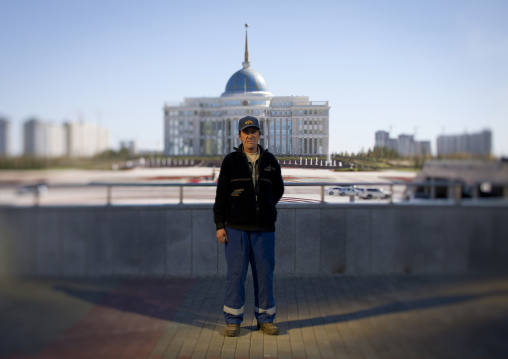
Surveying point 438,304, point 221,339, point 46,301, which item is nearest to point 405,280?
point 438,304

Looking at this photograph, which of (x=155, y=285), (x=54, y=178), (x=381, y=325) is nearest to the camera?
(x=54, y=178)

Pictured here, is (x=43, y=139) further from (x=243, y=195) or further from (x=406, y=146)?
(x=406, y=146)

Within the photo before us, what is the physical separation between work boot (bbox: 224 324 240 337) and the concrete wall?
0.93m

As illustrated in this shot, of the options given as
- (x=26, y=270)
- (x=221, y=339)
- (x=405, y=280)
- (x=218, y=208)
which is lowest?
(x=221, y=339)

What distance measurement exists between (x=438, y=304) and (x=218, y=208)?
145 centimetres

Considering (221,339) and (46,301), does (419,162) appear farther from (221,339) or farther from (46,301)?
(46,301)

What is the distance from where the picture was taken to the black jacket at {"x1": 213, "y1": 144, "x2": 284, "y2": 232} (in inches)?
117

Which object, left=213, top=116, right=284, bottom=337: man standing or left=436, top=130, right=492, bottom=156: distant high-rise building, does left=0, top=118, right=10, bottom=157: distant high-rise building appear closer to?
left=213, top=116, right=284, bottom=337: man standing

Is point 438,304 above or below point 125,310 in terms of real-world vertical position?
above

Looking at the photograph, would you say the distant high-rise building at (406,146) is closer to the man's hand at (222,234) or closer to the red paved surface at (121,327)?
the man's hand at (222,234)

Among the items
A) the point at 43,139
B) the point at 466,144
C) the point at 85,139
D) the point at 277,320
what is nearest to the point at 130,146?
the point at 85,139

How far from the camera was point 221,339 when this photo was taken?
9.48ft

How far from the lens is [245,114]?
349 centimetres

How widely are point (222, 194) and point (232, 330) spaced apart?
2.93 ft
